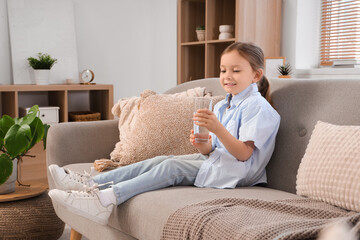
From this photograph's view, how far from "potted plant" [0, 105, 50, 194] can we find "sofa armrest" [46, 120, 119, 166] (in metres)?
0.09

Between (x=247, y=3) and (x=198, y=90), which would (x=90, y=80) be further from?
(x=198, y=90)

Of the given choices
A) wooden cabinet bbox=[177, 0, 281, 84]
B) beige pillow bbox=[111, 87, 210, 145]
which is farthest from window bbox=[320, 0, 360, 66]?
beige pillow bbox=[111, 87, 210, 145]

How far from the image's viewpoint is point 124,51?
444 cm

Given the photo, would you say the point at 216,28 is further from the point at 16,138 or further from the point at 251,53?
the point at 16,138

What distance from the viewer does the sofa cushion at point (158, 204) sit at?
4.56ft

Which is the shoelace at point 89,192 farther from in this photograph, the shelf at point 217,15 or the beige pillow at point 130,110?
the shelf at point 217,15

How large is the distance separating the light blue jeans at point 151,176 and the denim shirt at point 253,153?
0.05m

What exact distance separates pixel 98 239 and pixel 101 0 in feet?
9.90

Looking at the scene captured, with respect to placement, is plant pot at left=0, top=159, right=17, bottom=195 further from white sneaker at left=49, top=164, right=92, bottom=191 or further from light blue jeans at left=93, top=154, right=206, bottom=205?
light blue jeans at left=93, top=154, right=206, bottom=205

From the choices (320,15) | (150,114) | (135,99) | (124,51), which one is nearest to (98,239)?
(150,114)

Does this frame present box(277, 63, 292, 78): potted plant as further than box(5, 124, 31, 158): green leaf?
Yes

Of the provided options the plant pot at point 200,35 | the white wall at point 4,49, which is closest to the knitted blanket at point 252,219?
the plant pot at point 200,35

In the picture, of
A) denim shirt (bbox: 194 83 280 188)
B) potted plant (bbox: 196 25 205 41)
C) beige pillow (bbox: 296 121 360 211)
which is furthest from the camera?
potted plant (bbox: 196 25 205 41)

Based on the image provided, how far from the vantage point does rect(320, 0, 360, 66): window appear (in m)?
3.12
